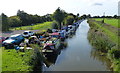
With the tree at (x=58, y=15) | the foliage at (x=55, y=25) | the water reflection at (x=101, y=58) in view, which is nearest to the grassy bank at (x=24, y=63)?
the water reflection at (x=101, y=58)

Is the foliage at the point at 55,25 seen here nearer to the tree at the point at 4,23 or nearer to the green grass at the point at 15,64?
the tree at the point at 4,23

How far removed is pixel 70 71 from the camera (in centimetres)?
1593

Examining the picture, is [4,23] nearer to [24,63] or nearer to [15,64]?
[15,64]

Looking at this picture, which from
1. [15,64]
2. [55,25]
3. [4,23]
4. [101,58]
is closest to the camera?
[15,64]

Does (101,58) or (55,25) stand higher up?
(55,25)

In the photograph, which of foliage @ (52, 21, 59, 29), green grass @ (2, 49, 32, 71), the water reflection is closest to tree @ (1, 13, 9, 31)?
foliage @ (52, 21, 59, 29)

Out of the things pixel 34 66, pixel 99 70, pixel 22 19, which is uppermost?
pixel 22 19

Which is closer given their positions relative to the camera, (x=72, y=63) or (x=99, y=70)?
(x=99, y=70)

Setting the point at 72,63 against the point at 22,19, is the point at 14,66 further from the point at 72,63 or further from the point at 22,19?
the point at 22,19

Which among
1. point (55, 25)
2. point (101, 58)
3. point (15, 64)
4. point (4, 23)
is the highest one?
point (4, 23)

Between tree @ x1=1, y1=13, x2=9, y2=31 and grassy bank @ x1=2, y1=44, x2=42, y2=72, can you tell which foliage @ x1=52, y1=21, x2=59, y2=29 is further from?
grassy bank @ x1=2, y1=44, x2=42, y2=72

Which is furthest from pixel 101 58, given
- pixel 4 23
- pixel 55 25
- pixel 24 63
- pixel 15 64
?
pixel 4 23

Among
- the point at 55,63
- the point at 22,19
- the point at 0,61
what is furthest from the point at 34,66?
the point at 22,19

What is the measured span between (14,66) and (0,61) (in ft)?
7.50
